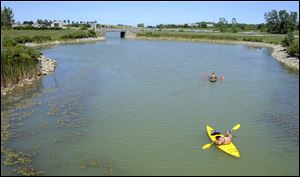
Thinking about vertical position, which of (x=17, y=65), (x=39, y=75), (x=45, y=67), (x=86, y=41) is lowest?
(x=39, y=75)

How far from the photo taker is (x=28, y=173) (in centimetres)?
1611

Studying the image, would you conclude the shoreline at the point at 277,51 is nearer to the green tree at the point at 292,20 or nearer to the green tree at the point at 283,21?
the green tree at the point at 292,20

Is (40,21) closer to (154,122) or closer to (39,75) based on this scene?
(39,75)

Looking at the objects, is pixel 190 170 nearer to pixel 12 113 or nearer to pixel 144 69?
pixel 12 113

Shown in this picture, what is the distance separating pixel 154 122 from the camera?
23.9 meters

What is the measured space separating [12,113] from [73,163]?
10.2m

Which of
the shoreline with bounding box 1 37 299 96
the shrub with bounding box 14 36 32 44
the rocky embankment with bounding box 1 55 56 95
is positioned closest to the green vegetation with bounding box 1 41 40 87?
the rocky embankment with bounding box 1 55 56 95

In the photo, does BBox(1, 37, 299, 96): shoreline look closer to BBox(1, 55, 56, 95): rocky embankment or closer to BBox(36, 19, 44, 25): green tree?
BBox(1, 55, 56, 95): rocky embankment

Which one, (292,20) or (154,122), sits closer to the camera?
(154,122)

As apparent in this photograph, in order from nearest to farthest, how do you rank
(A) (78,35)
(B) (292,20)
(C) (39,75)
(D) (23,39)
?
(C) (39,75)
(D) (23,39)
(A) (78,35)
(B) (292,20)

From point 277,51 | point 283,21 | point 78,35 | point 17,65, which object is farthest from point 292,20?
point 17,65

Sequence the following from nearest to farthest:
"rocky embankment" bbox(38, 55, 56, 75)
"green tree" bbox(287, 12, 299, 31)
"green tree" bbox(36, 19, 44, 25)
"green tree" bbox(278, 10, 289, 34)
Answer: "rocky embankment" bbox(38, 55, 56, 75), "green tree" bbox(287, 12, 299, 31), "green tree" bbox(278, 10, 289, 34), "green tree" bbox(36, 19, 44, 25)

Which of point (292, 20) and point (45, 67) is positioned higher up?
point (292, 20)

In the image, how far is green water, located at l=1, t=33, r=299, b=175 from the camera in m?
17.4
